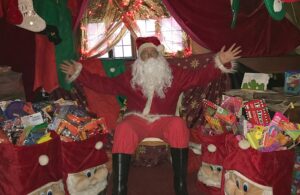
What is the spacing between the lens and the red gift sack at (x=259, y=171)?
162cm

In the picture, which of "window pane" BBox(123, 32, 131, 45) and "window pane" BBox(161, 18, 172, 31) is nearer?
"window pane" BBox(161, 18, 172, 31)

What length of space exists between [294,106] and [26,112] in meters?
1.59

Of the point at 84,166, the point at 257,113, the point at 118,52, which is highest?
the point at 118,52

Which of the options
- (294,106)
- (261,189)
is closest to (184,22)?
(294,106)

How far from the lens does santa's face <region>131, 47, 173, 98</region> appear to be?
90.0 inches

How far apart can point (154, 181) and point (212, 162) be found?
48cm

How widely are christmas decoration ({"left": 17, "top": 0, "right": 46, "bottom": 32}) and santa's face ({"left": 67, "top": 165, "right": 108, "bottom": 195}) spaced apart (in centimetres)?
114

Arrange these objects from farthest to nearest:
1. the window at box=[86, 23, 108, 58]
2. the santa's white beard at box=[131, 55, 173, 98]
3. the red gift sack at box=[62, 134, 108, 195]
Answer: the window at box=[86, 23, 108, 58] < the santa's white beard at box=[131, 55, 173, 98] < the red gift sack at box=[62, 134, 108, 195]

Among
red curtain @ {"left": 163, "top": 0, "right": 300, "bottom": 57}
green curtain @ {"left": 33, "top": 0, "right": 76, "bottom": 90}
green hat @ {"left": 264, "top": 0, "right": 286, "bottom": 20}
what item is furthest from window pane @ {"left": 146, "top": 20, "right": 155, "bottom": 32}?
green hat @ {"left": 264, "top": 0, "right": 286, "bottom": 20}

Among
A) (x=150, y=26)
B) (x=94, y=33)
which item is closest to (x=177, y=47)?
(x=150, y=26)

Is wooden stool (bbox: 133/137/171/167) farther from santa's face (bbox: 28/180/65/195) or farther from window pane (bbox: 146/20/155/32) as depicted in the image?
window pane (bbox: 146/20/155/32)

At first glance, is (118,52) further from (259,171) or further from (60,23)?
(259,171)

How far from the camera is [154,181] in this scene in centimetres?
232

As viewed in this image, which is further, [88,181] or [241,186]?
[88,181]
